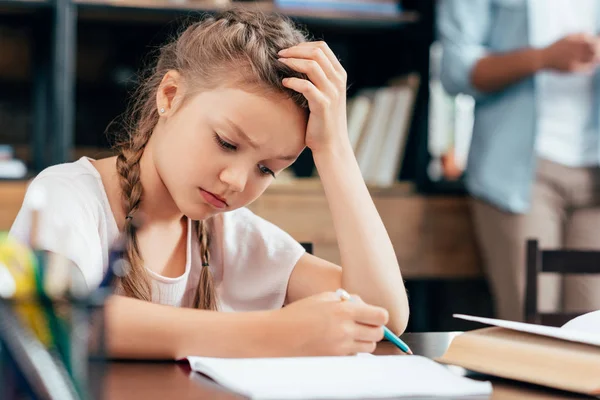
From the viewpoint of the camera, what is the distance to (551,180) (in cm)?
236

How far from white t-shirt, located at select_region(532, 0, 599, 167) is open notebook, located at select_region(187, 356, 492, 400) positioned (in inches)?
65.0

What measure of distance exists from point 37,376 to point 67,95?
2059 millimetres

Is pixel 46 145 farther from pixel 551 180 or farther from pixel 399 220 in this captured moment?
pixel 551 180

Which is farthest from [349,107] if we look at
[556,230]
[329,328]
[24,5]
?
[329,328]

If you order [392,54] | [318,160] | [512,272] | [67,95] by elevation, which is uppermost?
[392,54]

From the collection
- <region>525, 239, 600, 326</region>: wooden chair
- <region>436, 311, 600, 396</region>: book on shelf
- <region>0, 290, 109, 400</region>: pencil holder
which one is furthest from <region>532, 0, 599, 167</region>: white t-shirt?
<region>0, 290, 109, 400</region>: pencil holder

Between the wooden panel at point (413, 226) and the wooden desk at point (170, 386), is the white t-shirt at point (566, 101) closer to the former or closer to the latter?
the wooden panel at point (413, 226)

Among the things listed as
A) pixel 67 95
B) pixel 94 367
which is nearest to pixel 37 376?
pixel 94 367

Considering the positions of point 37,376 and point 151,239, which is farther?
point 151,239

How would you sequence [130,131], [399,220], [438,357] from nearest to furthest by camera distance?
[438,357], [130,131], [399,220]

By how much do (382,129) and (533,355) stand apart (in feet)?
6.21

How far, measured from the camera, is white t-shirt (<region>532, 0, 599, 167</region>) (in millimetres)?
2361

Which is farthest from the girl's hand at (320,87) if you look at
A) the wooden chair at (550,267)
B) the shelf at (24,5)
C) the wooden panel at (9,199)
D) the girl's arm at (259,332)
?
the shelf at (24,5)

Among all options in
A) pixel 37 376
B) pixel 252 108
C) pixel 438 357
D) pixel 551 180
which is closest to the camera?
pixel 37 376
